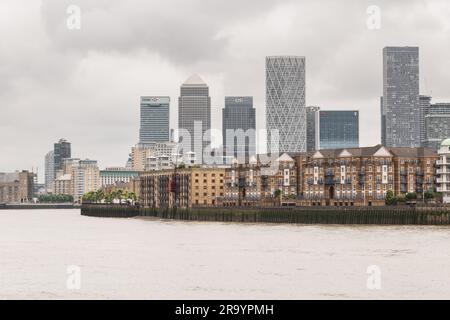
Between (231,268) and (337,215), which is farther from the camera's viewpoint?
(337,215)

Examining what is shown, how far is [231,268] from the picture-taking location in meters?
73.6

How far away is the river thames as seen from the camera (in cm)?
6028

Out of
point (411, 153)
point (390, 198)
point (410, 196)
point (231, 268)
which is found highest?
point (411, 153)

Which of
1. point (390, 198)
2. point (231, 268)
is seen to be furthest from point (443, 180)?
point (231, 268)

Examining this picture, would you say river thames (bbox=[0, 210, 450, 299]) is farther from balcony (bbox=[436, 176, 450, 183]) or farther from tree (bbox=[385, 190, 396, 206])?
balcony (bbox=[436, 176, 450, 183])

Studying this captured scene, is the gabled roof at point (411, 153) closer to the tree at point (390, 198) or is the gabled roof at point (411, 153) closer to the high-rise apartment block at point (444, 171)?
the high-rise apartment block at point (444, 171)

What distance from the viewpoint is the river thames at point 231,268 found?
60.3 metres

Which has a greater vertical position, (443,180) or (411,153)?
(411,153)

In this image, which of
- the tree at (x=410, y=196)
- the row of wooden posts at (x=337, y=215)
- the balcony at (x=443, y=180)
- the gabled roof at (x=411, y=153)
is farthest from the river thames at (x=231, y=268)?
the gabled roof at (x=411, y=153)

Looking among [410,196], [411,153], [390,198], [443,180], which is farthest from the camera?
[411,153]

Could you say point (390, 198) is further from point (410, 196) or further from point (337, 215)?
point (337, 215)

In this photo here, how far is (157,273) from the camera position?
70750 mm
